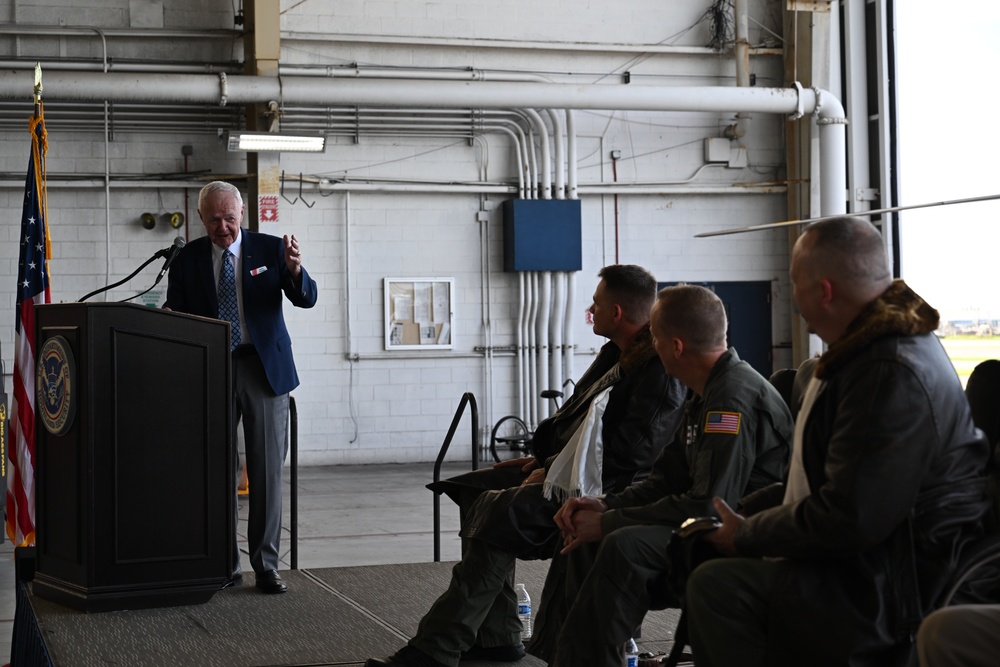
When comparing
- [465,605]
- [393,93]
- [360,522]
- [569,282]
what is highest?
[393,93]

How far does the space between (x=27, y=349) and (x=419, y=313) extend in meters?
5.43

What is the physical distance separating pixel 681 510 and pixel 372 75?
8.26 metres

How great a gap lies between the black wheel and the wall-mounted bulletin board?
36.6 inches

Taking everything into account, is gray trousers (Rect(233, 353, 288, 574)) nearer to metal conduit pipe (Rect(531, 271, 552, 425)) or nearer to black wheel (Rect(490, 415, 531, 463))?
Result: black wheel (Rect(490, 415, 531, 463))

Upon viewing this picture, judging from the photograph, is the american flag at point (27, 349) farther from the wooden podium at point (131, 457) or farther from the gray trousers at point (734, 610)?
the gray trousers at point (734, 610)

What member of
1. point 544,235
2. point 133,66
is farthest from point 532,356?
point 133,66

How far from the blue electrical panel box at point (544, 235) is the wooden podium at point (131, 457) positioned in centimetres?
660

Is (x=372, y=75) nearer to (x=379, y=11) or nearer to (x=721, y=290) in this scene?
(x=379, y=11)

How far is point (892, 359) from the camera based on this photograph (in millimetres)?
1891

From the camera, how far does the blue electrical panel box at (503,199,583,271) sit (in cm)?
1030

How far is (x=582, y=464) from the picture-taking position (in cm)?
290

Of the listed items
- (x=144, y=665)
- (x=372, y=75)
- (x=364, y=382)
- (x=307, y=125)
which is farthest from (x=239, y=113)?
(x=144, y=665)

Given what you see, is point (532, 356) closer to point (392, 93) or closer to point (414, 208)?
point (414, 208)

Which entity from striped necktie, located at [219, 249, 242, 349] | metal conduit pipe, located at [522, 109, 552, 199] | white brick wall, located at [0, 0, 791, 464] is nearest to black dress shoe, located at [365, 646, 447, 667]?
striped necktie, located at [219, 249, 242, 349]
